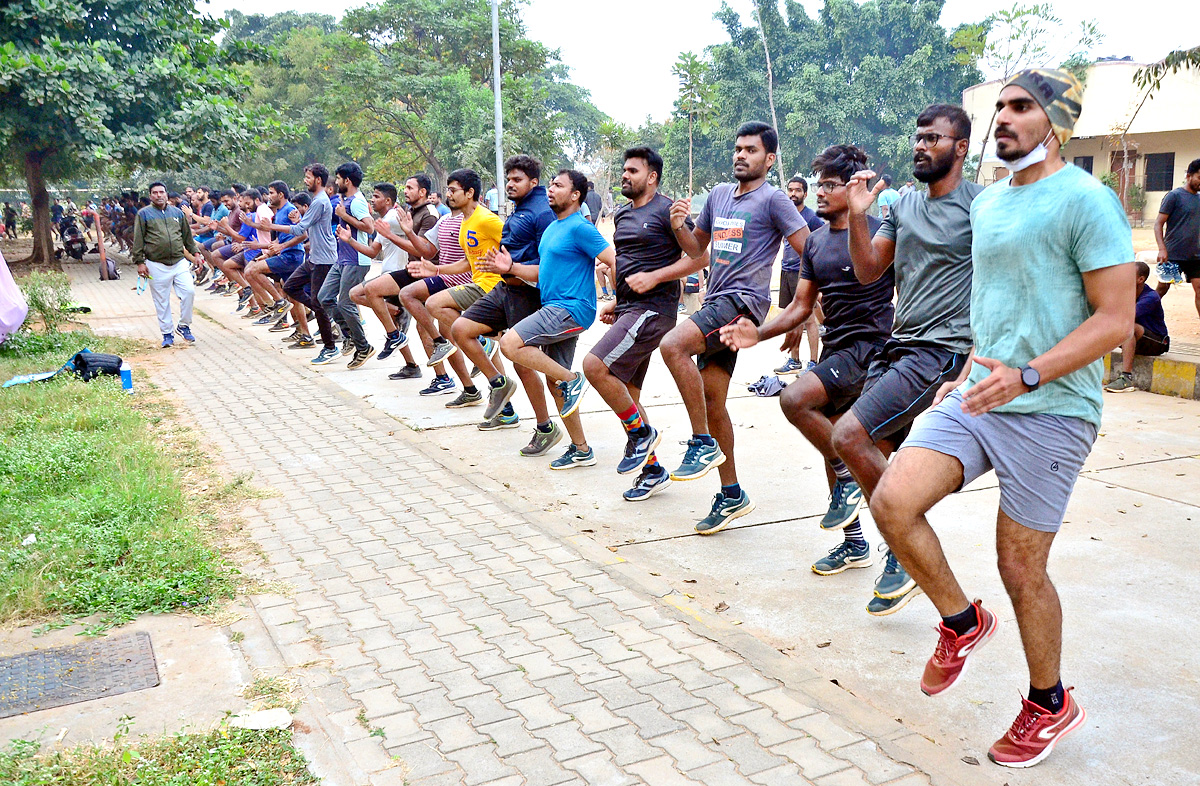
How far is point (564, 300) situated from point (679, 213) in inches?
60.1

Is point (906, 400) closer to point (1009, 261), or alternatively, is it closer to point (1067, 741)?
point (1009, 261)

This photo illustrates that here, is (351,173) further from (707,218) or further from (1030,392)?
(1030,392)

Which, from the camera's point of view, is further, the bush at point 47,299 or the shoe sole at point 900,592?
the bush at point 47,299

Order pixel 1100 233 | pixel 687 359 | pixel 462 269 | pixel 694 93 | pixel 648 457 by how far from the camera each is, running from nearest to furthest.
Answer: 1. pixel 1100 233
2. pixel 687 359
3. pixel 648 457
4. pixel 462 269
5. pixel 694 93

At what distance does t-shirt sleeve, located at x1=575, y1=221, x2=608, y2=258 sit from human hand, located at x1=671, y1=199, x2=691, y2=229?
3.69ft

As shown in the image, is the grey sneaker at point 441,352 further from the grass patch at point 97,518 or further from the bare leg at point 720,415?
the bare leg at point 720,415

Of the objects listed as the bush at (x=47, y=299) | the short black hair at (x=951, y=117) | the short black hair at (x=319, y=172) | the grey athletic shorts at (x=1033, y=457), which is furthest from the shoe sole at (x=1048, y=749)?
the bush at (x=47, y=299)

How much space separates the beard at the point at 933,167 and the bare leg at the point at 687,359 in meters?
1.71

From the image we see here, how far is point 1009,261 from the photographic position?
3.15 metres

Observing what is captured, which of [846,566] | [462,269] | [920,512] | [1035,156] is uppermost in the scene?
[1035,156]

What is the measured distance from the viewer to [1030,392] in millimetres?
3129

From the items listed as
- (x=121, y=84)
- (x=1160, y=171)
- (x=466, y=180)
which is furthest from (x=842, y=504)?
(x=1160, y=171)

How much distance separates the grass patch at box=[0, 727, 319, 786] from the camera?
10.1ft

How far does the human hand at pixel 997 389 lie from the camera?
2.98 m
